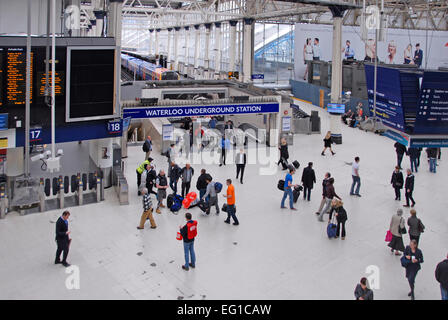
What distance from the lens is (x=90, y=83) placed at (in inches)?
563

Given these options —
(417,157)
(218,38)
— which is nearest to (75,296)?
(417,157)

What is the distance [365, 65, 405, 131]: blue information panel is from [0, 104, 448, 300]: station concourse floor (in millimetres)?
2932

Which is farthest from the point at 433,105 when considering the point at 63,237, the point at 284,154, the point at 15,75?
the point at 15,75

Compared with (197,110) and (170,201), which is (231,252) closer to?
(170,201)

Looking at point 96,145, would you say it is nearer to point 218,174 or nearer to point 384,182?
point 218,174

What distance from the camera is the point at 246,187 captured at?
1622cm

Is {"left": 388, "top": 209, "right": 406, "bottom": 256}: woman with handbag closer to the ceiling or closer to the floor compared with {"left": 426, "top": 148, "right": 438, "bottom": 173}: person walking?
closer to the floor

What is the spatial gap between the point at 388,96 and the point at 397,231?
311cm

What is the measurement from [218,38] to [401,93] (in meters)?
39.1

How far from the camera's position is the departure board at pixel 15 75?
42.2 feet

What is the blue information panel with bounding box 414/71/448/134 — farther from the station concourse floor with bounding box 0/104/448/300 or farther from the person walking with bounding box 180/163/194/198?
the person walking with bounding box 180/163/194/198

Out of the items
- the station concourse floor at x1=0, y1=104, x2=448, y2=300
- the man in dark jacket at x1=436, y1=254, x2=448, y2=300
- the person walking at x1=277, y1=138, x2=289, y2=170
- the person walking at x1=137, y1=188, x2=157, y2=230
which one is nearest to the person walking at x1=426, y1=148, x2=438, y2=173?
the station concourse floor at x1=0, y1=104, x2=448, y2=300

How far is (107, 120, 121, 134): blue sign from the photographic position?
15148mm

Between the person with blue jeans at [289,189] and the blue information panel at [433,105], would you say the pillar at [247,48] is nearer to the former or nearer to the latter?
the person with blue jeans at [289,189]
